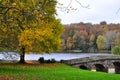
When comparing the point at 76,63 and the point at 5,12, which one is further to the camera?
the point at 76,63

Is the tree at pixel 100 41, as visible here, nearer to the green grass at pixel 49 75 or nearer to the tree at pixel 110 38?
the tree at pixel 110 38

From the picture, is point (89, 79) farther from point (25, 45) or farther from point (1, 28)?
point (25, 45)

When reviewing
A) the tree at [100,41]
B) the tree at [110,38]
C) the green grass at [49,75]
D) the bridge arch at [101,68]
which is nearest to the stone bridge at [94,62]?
the bridge arch at [101,68]

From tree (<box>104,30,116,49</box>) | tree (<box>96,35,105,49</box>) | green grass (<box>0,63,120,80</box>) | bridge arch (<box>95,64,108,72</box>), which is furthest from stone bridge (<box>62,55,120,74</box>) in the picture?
tree (<box>104,30,116,49</box>)

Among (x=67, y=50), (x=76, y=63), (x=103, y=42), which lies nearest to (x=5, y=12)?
(x=76, y=63)

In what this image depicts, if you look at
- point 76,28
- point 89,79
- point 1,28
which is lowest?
point 89,79

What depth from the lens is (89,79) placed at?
31.5m

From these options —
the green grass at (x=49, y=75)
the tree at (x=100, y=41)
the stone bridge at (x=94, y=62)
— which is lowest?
the green grass at (x=49, y=75)

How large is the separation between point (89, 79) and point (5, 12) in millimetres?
11400

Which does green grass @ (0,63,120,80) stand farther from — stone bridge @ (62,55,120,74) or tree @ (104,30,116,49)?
tree @ (104,30,116,49)

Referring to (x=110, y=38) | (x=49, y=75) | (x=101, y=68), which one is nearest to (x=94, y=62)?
(x=101, y=68)

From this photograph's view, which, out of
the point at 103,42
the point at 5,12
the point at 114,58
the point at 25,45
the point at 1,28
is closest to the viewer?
the point at 5,12

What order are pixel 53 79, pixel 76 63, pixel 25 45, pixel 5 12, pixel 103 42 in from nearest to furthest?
1. pixel 5 12
2. pixel 53 79
3. pixel 25 45
4. pixel 76 63
5. pixel 103 42

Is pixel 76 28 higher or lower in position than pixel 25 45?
higher
